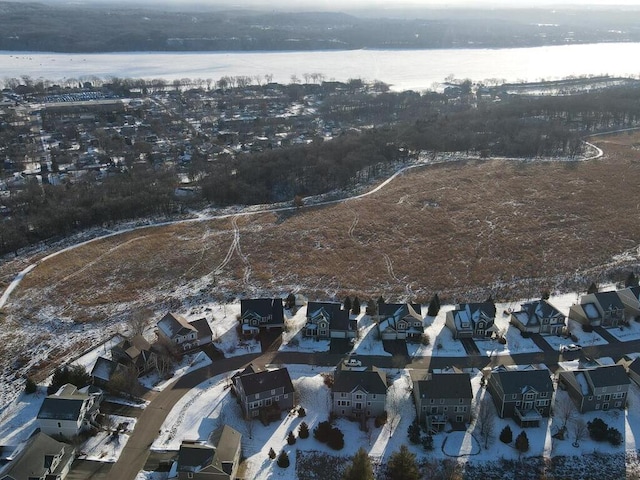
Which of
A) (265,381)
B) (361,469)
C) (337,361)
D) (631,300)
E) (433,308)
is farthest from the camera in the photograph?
(433,308)

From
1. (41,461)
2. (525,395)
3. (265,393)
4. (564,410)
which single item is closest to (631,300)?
(564,410)

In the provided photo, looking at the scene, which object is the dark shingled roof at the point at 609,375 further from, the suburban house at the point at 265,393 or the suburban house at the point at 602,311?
the suburban house at the point at 265,393

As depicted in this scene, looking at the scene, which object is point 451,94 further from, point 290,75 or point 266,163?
point 266,163

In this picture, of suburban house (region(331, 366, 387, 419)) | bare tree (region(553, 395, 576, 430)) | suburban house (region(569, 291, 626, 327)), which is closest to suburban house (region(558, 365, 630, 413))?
bare tree (region(553, 395, 576, 430))

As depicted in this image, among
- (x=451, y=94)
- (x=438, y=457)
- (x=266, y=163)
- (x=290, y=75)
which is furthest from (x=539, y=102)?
(x=438, y=457)

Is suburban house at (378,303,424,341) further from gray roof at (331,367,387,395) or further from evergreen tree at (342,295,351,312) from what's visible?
gray roof at (331,367,387,395)

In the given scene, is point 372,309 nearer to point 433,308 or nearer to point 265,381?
point 433,308
